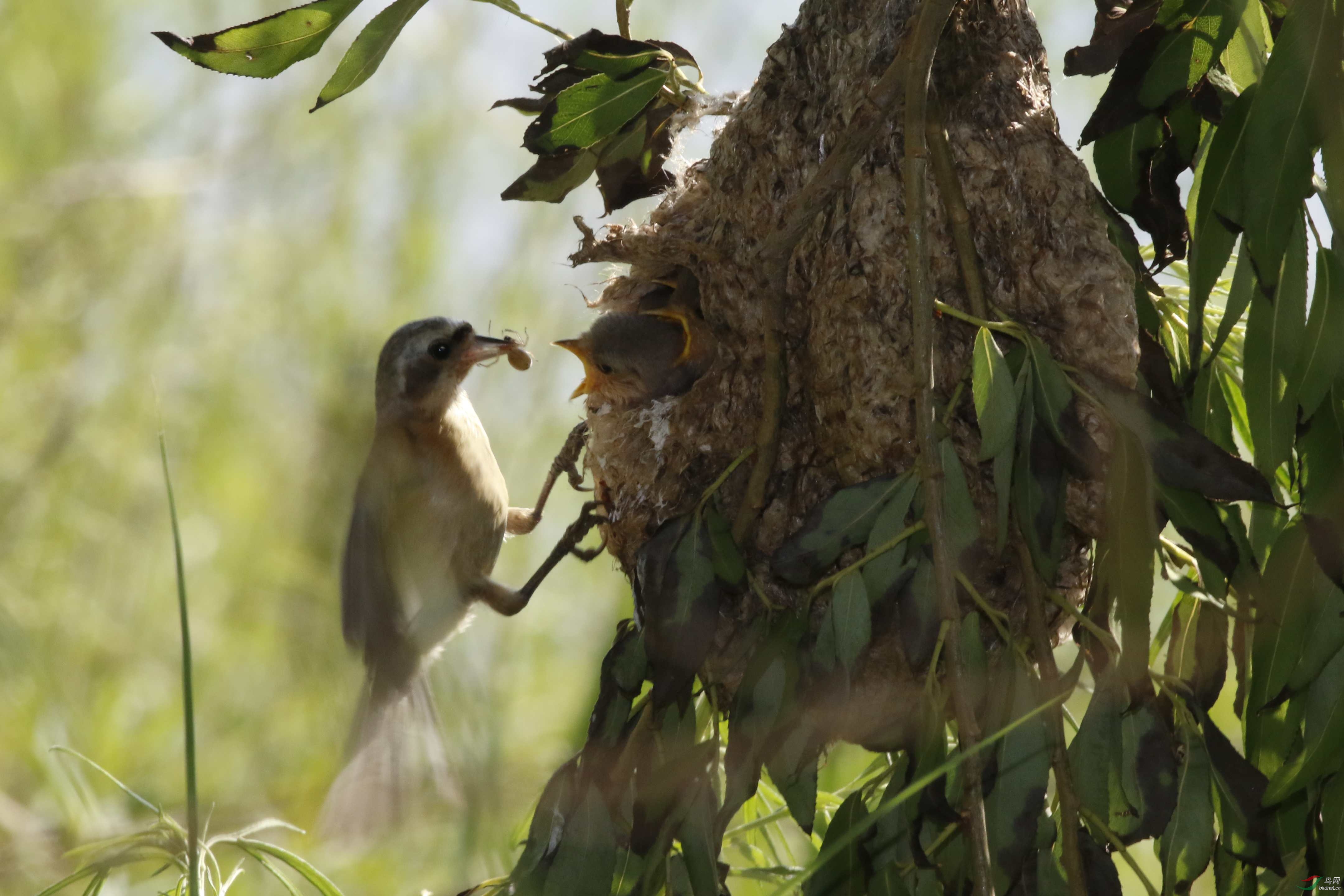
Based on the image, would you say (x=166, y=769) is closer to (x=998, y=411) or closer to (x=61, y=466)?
(x=61, y=466)

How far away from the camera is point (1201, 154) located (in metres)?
1.97

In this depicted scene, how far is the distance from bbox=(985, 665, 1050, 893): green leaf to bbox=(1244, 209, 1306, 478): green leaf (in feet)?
1.71

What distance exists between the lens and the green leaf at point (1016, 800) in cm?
166

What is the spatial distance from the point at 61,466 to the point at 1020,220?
415 cm

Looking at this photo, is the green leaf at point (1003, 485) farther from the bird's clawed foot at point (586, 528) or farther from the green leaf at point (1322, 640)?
the bird's clawed foot at point (586, 528)

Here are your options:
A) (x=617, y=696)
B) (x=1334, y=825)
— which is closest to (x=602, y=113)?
(x=617, y=696)

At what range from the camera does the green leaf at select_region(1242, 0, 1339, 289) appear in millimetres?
1543

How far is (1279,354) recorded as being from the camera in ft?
5.58

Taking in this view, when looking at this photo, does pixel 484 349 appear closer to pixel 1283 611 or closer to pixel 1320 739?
pixel 1283 611

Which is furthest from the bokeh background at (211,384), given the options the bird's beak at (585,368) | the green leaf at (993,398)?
the green leaf at (993,398)

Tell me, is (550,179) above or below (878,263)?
above

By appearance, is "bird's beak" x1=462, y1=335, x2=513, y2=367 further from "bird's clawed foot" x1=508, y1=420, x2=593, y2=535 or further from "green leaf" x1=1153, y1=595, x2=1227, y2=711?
"green leaf" x1=1153, y1=595, x2=1227, y2=711

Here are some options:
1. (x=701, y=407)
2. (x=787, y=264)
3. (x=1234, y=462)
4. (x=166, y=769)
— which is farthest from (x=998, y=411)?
(x=166, y=769)

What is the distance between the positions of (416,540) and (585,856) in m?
1.38
